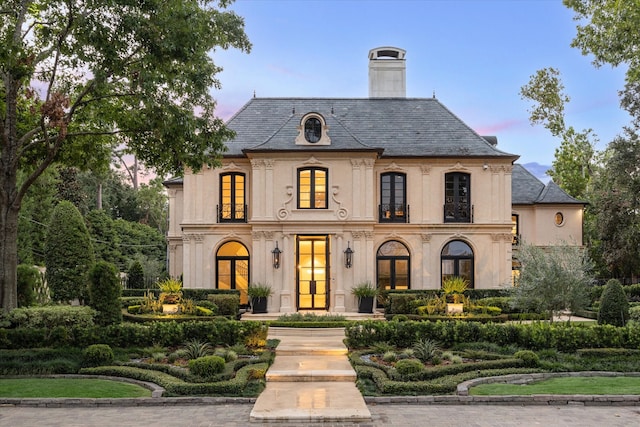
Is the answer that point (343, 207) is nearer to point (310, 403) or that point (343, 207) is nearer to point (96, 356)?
point (96, 356)

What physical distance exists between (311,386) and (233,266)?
14784 millimetres

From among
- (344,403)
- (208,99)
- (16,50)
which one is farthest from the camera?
(208,99)

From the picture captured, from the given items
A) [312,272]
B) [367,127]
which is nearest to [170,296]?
[312,272]

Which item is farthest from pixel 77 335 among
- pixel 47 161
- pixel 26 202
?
pixel 26 202

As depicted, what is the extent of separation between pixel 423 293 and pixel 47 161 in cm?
1539

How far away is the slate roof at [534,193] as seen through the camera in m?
30.4

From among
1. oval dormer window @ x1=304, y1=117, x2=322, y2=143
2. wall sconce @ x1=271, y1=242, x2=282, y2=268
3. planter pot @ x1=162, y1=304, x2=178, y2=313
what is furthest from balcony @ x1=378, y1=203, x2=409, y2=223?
planter pot @ x1=162, y1=304, x2=178, y2=313

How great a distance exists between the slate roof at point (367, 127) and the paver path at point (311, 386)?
1093 centimetres

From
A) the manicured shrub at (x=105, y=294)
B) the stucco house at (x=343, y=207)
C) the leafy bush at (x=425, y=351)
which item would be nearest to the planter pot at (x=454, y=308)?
the stucco house at (x=343, y=207)

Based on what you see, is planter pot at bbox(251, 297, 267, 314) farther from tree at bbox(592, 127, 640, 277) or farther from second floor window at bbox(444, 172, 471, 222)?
tree at bbox(592, 127, 640, 277)

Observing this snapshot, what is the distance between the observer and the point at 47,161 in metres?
15.5

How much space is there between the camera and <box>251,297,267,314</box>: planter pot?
966 inches

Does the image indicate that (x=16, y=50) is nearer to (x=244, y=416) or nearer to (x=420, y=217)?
(x=244, y=416)

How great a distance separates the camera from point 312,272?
25.7m
